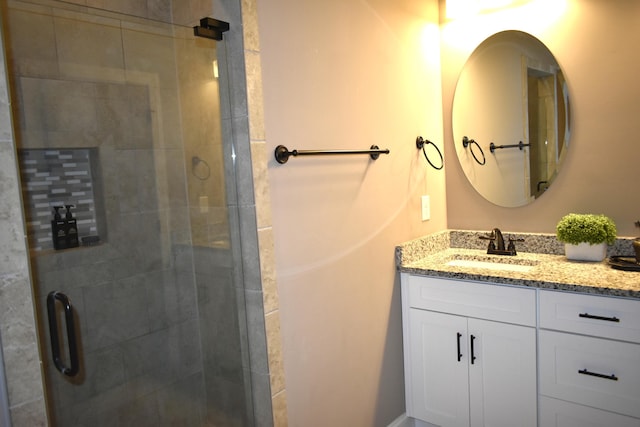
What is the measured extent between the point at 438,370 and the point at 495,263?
1.95 ft

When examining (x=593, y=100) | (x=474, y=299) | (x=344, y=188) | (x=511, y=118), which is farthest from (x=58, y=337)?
(x=593, y=100)

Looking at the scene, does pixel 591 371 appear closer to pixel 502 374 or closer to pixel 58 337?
pixel 502 374

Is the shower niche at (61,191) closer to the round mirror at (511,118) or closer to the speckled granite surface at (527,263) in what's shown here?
the speckled granite surface at (527,263)

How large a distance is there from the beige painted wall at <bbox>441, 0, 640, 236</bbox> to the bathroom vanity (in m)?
0.24

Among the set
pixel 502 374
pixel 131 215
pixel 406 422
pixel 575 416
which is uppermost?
pixel 131 215

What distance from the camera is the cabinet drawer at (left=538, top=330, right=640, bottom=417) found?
1.73 meters

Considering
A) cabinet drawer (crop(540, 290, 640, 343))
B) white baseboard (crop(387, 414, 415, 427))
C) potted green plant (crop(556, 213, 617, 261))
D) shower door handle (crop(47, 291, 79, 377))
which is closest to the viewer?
shower door handle (crop(47, 291, 79, 377))

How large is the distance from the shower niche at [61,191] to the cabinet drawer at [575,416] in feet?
5.97

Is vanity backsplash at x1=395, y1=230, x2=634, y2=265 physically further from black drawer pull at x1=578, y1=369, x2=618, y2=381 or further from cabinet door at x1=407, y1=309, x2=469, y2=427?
black drawer pull at x1=578, y1=369, x2=618, y2=381

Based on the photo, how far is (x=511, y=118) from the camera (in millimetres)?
2418

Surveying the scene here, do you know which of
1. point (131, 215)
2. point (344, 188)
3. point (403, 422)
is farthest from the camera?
point (403, 422)

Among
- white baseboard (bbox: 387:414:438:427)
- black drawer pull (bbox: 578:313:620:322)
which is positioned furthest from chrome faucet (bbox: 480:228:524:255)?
white baseboard (bbox: 387:414:438:427)

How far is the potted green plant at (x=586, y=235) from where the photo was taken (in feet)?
6.82

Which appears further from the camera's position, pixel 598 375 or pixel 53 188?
pixel 598 375
